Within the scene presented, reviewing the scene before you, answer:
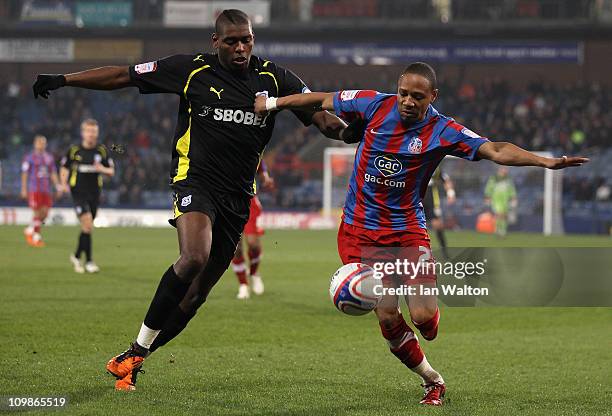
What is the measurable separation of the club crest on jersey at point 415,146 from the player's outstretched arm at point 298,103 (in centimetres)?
58

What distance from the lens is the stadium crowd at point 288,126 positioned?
36.2m

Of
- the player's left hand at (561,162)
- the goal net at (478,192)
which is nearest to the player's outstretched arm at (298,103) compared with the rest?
the player's left hand at (561,162)

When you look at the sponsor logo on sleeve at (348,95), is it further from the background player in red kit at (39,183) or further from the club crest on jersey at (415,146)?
the background player in red kit at (39,183)

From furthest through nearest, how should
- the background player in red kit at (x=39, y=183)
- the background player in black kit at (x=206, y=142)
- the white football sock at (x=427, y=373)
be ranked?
the background player in red kit at (x=39, y=183) → the background player in black kit at (x=206, y=142) → the white football sock at (x=427, y=373)

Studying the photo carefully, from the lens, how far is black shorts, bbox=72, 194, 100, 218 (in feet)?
53.2

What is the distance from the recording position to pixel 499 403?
6422 mm

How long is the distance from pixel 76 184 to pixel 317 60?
2426 cm

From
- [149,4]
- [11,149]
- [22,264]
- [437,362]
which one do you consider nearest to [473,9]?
[149,4]

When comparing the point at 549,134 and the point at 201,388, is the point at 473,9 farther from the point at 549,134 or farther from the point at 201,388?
the point at 201,388

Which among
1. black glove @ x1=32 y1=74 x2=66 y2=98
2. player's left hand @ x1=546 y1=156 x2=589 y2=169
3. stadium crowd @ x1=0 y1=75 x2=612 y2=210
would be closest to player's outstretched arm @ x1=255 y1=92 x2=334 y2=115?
black glove @ x1=32 y1=74 x2=66 y2=98

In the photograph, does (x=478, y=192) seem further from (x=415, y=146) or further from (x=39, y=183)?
(x=415, y=146)

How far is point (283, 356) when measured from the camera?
8.42m

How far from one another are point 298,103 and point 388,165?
723mm

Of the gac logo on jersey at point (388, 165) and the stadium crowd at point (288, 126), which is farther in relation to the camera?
the stadium crowd at point (288, 126)
